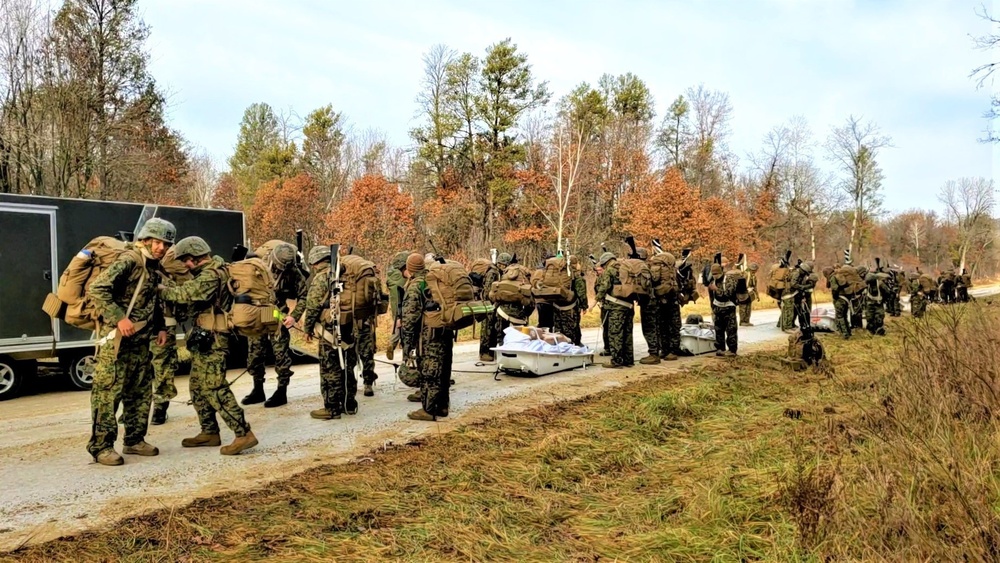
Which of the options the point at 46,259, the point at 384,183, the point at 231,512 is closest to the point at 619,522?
the point at 231,512

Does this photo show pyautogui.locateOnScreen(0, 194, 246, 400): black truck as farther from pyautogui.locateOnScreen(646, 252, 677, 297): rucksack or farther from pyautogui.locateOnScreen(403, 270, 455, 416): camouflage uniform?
pyautogui.locateOnScreen(646, 252, 677, 297): rucksack

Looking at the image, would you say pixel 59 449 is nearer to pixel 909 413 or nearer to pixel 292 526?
pixel 292 526

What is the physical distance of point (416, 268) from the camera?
931 cm

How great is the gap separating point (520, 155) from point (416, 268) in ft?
93.3

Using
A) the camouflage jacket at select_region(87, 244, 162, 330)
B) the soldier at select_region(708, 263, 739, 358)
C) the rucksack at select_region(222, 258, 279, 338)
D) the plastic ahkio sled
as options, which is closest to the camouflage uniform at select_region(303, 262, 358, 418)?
the rucksack at select_region(222, 258, 279, 338)

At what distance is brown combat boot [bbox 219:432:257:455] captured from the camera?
6.28 meters

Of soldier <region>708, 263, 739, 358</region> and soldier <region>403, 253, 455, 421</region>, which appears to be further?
soldier <region>708, 263, 739, 358</region>

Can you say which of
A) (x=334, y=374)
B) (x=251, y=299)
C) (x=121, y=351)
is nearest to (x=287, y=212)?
(x=334, y=374)

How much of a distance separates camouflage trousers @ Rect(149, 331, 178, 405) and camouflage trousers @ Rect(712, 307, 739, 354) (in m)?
11.2

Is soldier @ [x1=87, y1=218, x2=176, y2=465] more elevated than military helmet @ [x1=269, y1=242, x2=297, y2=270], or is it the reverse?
military helmet @ [x1=269, y1=242, x2=297, y2=270]

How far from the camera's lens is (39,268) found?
991 cm

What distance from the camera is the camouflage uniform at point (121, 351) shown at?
5770 millimetres

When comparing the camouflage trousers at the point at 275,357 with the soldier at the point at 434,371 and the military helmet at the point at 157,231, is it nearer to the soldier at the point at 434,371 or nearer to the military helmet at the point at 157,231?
the soldier at the point at 434,371

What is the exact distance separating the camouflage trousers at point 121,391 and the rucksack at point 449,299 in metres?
3.18
